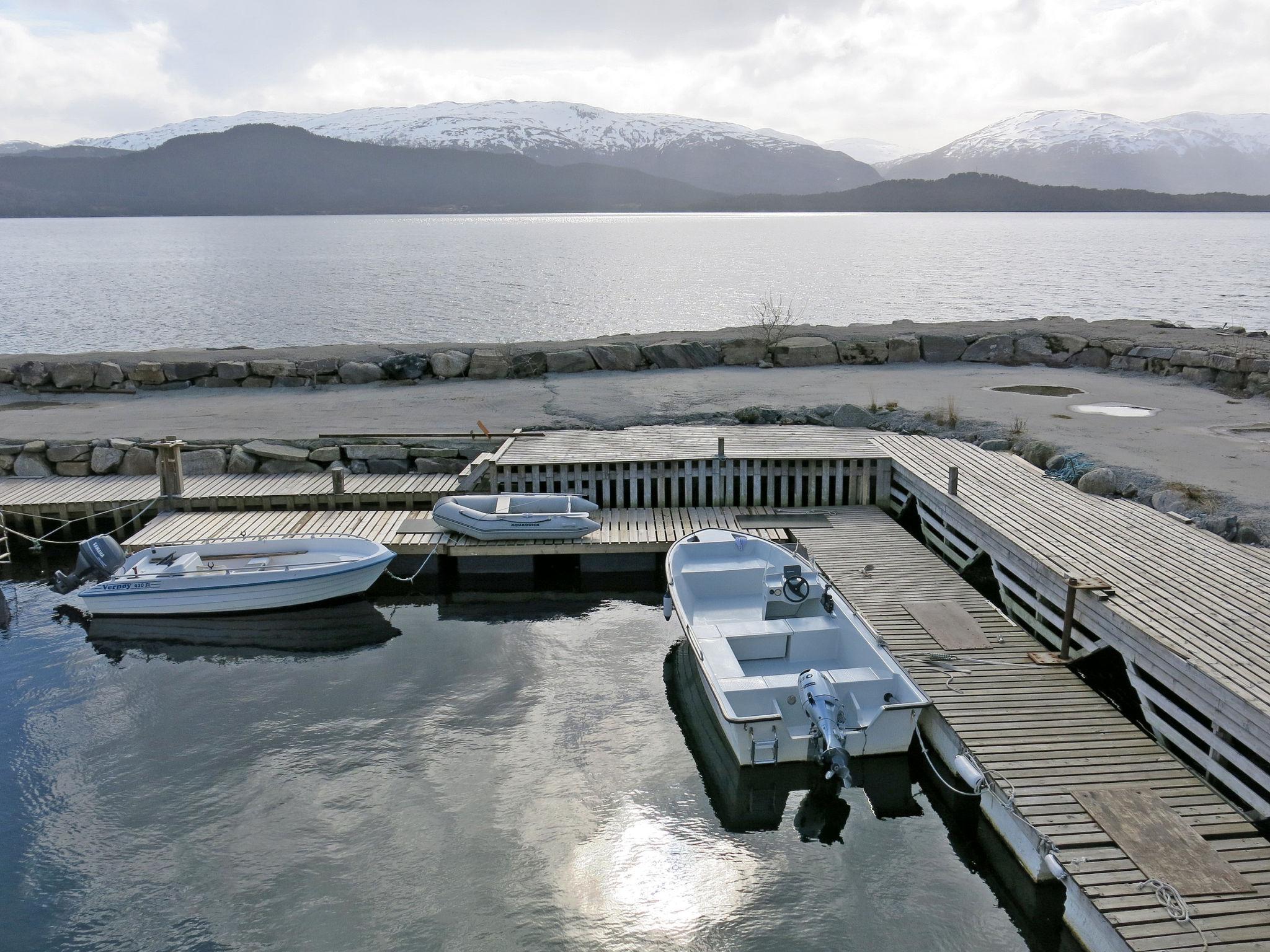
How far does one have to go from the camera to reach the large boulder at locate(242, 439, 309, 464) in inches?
753

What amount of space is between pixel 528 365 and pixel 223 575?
13.0 meters

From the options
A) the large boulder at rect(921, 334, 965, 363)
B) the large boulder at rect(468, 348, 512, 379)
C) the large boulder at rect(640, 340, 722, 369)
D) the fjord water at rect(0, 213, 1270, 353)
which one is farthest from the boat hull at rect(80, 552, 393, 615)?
the fjord water at rect(0, 213, 1270, 353)

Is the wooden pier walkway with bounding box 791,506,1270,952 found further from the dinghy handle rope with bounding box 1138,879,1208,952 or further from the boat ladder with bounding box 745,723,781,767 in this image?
the boat ladder with bounding box 745,723,781,767

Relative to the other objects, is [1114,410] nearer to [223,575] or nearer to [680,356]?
[680,356]

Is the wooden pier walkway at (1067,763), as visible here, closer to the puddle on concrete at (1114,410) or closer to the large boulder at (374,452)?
the large boulder at (374,452)

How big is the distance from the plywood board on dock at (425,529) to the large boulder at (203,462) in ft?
6.36

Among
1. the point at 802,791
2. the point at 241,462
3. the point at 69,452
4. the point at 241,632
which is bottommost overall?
the point at 802,791

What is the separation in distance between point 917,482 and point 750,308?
48.8 metres

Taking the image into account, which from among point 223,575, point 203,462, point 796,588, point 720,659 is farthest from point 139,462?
point 796,588

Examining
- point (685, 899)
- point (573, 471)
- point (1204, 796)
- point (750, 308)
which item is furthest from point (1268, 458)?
point (750, 308)

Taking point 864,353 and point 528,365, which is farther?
point 864,353

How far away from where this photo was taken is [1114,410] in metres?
21.3

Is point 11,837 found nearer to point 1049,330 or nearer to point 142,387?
point 142,387

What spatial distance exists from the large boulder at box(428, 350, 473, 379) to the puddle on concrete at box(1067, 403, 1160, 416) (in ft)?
48.3
